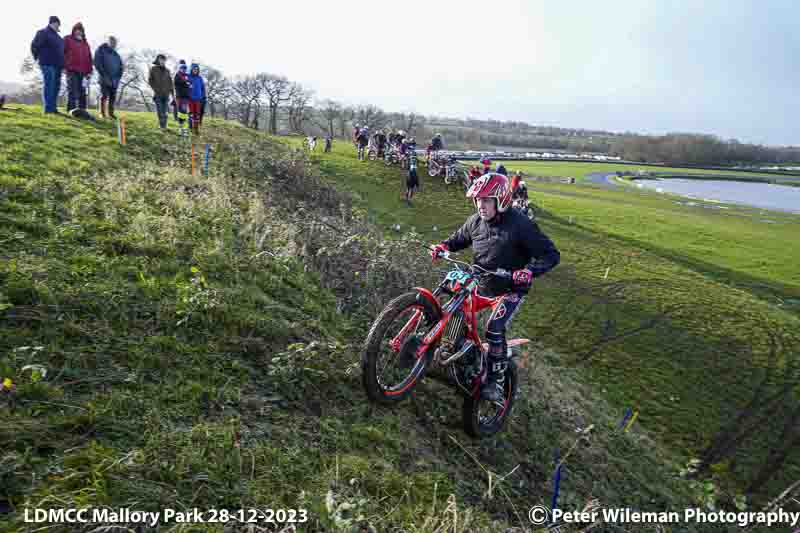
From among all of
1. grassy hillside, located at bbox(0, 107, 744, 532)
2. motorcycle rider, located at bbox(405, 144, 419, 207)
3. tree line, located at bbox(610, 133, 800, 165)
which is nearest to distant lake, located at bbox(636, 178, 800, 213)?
tree line, located at bbox(610, 133, 800, 165)

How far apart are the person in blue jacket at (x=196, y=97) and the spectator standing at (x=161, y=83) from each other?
2.30 ft

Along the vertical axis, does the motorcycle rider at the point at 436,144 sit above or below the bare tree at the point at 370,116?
below

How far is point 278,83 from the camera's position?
8556 cm

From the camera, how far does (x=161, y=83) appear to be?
48.8ft

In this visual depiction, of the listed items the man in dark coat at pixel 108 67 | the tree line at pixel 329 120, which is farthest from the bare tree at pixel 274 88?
the man in dark coat at pixel 108 67

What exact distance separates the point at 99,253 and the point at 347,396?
11.6ft

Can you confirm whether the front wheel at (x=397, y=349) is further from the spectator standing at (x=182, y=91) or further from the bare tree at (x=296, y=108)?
the bare tree at (x=296, y=108)

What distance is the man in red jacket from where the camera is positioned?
41.4ft

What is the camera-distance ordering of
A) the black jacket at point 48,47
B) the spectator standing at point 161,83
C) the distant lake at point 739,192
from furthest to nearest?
the distant lake at point 739,192, the spectator standing at point 161,83, the black jacket at point 48,47

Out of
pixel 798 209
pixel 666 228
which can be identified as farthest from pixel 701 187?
pixel 666 228

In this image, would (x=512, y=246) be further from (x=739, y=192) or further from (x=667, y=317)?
(x=739, y=192)

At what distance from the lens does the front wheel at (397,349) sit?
4.27 m

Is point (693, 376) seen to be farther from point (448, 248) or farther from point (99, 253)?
point (99, 253)

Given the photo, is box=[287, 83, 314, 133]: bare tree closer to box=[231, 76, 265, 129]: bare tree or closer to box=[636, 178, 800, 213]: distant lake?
box=[231, 76, 265, 129]: bare tree
